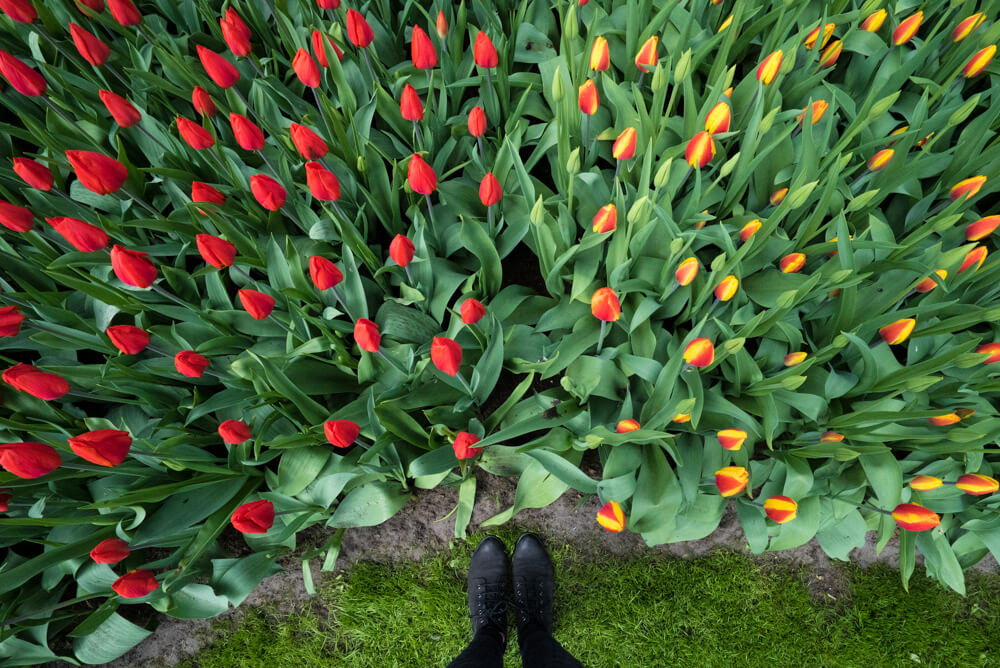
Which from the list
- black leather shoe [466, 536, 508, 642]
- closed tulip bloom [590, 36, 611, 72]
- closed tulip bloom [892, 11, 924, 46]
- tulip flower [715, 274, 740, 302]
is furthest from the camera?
black leather shoe [466, 536, 508, 642]

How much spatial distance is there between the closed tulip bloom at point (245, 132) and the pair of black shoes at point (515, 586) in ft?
4.62

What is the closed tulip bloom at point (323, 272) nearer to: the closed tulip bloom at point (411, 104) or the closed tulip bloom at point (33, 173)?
the closed tulip bloom at point (411, 104)

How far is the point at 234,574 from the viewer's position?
1420 mm

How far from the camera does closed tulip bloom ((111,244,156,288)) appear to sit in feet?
3.44

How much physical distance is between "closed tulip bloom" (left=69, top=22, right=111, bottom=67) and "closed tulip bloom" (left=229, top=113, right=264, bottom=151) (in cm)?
66

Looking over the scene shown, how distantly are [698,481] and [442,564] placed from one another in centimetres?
93

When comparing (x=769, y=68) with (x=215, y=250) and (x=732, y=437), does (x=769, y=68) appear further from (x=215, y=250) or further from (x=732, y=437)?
(x=215, y=250)

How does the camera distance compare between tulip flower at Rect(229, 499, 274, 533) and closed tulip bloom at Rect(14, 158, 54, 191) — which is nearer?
tulip flower at Rect(229, 499, 274, 533)

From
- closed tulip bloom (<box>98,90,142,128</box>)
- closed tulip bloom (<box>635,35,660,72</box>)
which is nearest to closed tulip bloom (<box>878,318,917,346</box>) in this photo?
closed tulip bloom (<box>635,35,660,72</box>)

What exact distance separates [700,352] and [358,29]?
1248mm

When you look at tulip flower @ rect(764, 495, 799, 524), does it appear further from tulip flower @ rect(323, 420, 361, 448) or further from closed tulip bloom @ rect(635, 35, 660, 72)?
closed tulip bloom @ rect(635, 35, 660, 72)

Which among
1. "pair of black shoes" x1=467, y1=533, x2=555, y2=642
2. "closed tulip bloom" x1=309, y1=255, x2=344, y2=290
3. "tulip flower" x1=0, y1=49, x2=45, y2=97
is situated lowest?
"pair of black shoes" x1=467, y1=533, x2=555, y2=642

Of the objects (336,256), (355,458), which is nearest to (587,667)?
(355,458)

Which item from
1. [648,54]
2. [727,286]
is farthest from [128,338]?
[648,54]
